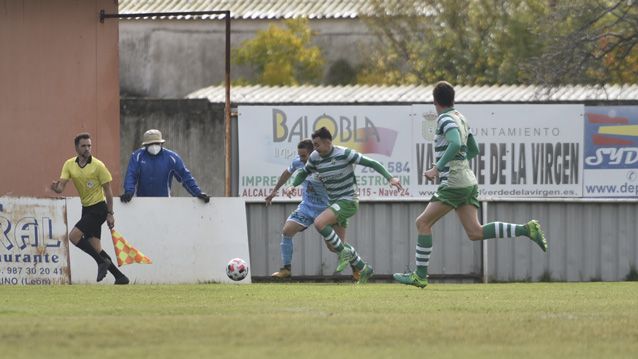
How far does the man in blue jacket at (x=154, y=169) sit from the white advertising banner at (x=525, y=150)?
16.4ft

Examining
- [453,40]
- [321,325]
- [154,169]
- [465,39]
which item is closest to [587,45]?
[453,40]

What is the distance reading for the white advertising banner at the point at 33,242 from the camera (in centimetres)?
2052

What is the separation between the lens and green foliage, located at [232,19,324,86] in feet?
162

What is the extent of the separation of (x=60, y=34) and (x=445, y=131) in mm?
9684

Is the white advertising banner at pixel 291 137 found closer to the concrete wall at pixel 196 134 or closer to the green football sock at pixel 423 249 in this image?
the concrete wall at pixel 196 134

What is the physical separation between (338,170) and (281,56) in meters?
31.3

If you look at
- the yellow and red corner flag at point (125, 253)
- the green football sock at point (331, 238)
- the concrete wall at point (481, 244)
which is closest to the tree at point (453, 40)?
the concrete wall at point (481, 244)

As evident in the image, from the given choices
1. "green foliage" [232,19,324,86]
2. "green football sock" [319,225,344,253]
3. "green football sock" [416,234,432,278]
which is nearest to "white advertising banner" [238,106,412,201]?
"green football sock" [319,225,344,253]

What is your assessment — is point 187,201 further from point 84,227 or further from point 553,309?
point 553,309

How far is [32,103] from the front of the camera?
2394 centimetres

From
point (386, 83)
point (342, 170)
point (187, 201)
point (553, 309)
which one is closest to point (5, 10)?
point (187, 201)

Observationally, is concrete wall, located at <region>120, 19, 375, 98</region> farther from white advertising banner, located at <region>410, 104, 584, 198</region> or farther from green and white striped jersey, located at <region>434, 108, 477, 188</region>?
green and white striped jersey, located at <region>434, 108, 477, 188</region>

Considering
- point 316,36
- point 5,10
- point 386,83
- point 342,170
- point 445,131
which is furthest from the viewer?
point 316,36

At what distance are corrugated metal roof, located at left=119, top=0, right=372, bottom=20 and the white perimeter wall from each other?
3131 cm
